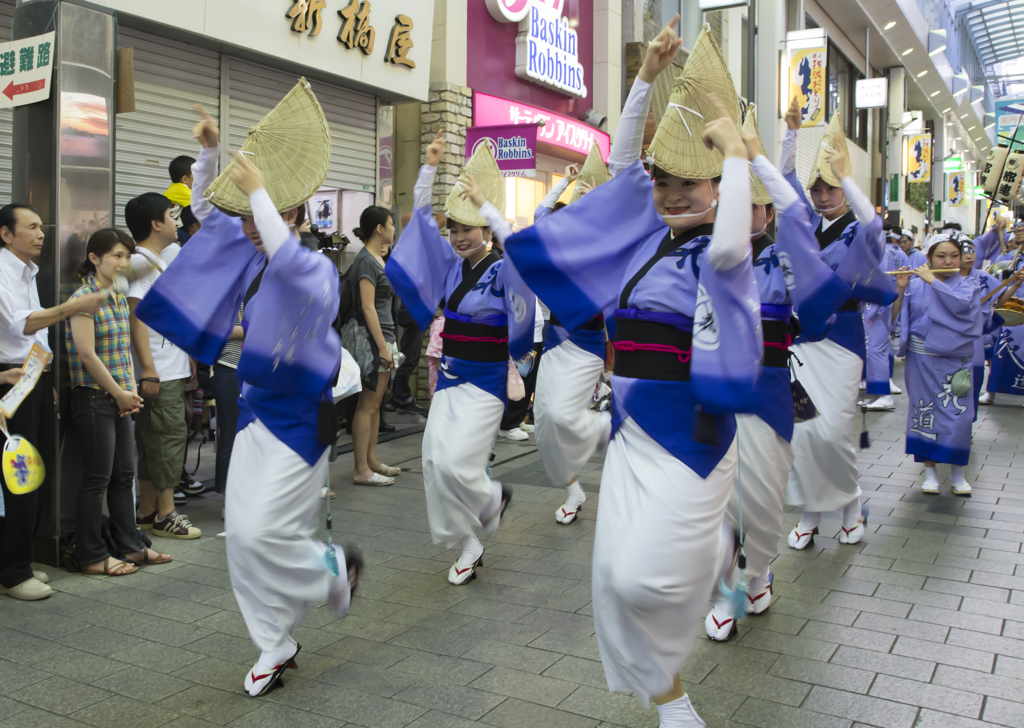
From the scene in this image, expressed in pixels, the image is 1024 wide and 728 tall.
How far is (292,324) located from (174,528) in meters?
2.63

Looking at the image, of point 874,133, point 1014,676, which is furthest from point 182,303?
point 874,133

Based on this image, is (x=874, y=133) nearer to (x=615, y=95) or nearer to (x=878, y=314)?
(x=615, y=95)

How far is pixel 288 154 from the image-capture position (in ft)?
10.6

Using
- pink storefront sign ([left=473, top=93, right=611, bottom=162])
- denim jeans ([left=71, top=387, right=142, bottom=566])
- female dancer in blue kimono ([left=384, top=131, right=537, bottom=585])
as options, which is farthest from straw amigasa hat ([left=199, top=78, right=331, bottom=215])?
pink storefront sign ([left=473, top=93, right=611, bottom=162])

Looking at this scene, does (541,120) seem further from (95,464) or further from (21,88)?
(95,464)

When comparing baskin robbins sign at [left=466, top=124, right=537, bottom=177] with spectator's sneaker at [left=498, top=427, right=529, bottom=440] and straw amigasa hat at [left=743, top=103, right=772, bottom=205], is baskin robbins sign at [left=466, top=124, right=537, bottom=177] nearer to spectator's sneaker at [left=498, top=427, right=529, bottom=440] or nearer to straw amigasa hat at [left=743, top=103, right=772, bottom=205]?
spectator's sneaker at [left=498, top=427, right=529, bottom=440]

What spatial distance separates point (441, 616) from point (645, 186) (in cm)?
210

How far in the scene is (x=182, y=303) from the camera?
338 cm

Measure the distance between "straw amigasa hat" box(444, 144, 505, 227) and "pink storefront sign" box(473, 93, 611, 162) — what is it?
14.8ft

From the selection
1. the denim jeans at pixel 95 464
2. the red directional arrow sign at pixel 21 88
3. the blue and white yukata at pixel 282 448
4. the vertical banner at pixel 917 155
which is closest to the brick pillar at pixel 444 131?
the denim jeans at pixel 95 464

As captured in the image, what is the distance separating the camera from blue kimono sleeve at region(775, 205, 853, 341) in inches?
144

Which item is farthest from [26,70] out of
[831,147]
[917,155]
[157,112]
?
[917,155]

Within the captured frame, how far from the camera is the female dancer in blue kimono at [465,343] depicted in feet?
14.1

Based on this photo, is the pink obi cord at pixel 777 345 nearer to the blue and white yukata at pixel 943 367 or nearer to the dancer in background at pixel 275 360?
the dancer in background at pixel 275 360
